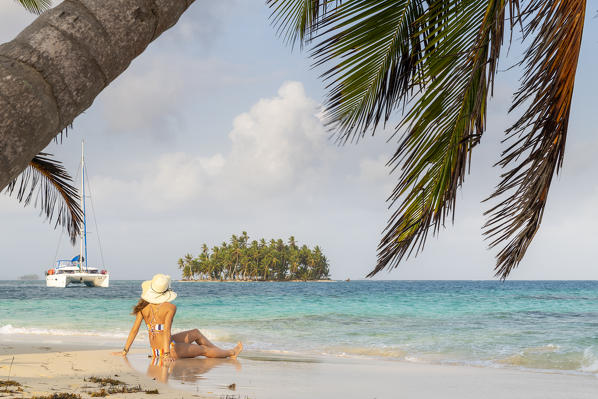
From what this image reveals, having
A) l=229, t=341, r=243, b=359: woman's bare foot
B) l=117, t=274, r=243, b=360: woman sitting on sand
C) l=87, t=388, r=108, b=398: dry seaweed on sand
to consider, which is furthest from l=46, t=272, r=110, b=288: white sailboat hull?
l=87, t=388, r=108, b=398: dry seaweed on sand

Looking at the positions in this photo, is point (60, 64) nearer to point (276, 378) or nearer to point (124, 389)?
point (124, 389)

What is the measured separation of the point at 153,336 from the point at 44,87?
617 centimetres

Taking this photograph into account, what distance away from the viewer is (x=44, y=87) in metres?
1.53

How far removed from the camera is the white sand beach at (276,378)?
6.06 metres

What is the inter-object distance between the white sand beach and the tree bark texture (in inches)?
166

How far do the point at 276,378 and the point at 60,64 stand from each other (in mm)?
6130

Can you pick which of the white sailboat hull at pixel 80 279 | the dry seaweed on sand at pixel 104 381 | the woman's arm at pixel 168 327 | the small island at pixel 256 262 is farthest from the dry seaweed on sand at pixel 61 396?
the small island at pixel 256 262

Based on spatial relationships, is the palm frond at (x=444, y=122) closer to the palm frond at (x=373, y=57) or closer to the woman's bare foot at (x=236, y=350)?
the palm frond at (x=373, y=57)

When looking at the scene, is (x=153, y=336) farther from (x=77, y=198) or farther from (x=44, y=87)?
(x=44, y=87)

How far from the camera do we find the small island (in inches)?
3903

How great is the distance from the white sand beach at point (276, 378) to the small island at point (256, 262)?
90.2 meters

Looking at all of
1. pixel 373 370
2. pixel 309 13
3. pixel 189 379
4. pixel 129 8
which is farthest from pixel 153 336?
pixel 129 8

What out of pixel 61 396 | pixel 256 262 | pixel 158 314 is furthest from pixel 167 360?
pixel 256 262

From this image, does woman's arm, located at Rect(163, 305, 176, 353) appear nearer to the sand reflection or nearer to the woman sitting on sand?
the woman sitting on sand
